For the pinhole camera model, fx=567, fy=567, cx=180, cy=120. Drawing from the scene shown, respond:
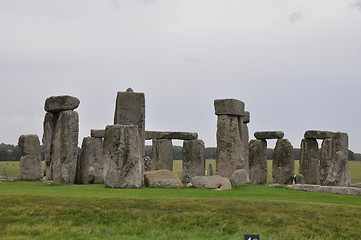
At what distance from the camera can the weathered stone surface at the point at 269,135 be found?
3441 cm

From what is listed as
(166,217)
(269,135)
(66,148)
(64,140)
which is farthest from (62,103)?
(269,135)

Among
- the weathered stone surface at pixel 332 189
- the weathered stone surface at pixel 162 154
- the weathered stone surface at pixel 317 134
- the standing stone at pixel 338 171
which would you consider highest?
the weathered stone surface at pixel 317 134

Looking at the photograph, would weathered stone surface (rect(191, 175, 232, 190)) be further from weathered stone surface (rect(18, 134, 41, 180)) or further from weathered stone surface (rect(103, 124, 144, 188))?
weathered stone surface (rect(18, 134, 41, 180))

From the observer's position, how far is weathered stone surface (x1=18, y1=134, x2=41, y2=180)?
101 feet

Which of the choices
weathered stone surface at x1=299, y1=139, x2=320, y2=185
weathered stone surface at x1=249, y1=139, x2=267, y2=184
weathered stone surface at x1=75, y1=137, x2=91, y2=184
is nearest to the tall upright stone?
weathered stone surface at x1=75, y1=137, x2=91, y2=184

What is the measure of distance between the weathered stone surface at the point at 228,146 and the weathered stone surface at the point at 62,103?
22.5 feet

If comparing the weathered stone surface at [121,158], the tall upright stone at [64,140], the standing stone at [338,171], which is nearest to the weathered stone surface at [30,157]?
the tall upright stone at [64,140]

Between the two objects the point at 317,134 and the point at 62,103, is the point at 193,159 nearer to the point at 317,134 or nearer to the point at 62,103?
the point at 317,134

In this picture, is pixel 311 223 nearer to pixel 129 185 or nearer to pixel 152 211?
pixel 152 211

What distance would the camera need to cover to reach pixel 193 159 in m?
34.9

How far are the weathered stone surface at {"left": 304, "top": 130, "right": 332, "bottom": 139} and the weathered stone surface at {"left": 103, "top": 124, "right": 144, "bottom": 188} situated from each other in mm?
14504

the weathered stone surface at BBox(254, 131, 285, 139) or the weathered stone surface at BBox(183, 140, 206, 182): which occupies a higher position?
the weathered stone surface at BBox(254, 131, 285, 139)

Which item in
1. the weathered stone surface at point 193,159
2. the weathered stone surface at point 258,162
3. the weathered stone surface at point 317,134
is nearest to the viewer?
the weathered stone surface at point 317,134

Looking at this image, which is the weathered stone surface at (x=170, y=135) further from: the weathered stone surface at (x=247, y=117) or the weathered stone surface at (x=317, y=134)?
the weathered stone surface at (x=317, y=134)
